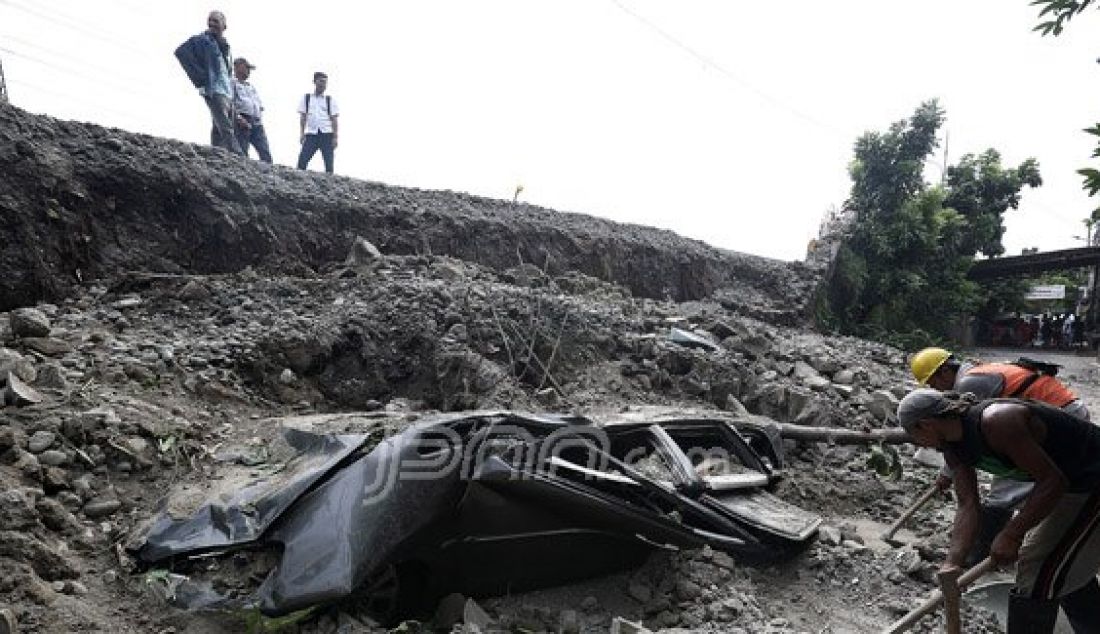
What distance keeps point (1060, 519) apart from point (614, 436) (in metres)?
1.91

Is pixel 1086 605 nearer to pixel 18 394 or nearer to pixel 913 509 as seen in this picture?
pixel 913 509

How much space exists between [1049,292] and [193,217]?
21567 mm

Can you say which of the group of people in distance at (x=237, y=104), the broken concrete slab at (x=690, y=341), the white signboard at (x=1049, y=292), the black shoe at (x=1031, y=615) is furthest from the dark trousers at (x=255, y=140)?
the white signboard at (x=1049, y=292)

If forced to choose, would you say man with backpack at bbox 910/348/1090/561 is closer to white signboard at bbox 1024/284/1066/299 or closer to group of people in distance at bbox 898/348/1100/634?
group of people in distance at bbox 898/348/1100/634

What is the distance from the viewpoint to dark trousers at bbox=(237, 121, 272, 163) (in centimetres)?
721

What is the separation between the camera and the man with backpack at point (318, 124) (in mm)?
7430

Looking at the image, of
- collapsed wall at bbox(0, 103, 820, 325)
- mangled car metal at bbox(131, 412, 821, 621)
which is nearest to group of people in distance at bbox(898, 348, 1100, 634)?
mangled car metal at bbox(131, 412, 821, 621)

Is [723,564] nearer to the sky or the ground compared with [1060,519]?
nearer to the ground

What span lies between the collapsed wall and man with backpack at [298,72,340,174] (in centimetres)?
30

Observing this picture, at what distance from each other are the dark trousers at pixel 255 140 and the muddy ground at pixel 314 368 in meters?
0.38

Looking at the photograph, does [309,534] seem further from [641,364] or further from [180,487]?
[641,364]

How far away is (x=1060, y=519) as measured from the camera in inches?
94.1

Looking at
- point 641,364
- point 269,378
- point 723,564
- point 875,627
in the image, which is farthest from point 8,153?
point 875,627

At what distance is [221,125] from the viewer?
687 centimetres
